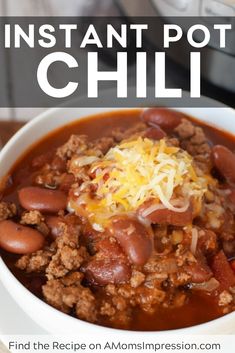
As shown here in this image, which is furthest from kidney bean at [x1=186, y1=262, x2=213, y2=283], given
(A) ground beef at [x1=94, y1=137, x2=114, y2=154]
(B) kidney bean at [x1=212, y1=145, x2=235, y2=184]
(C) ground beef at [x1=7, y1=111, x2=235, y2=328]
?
(A) ground beef at [x1=94, y1=137, x2=114, y2=154]

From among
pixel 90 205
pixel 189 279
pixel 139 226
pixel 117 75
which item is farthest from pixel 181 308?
pixel 117 75

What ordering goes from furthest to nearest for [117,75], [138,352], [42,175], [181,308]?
[117,75] < [42,175] < [181,308] < [138,352]

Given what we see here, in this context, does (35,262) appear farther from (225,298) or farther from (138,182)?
(225,298)

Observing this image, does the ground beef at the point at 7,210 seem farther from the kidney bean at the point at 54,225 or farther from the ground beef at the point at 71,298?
the ground beef at the point at 71,298

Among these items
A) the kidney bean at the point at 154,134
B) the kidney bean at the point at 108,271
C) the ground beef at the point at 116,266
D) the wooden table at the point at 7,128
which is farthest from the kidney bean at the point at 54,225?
the wooden table at the point at 7,128

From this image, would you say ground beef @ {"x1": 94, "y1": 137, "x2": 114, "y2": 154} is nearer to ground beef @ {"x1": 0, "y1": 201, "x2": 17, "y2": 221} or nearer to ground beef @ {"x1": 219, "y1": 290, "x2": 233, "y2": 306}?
ground beef @ {"x1": 0, "y1": 201, "x2": 17, "y2": 221}

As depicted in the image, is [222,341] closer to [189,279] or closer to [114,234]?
[189,279]
